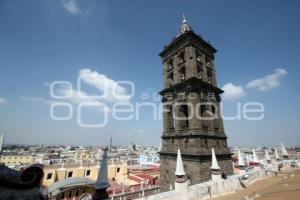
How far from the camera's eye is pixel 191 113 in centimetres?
1639

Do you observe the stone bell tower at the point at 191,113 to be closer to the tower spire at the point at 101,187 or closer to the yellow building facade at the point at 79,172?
the tower spire at the point at 101,187

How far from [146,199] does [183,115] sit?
10511mm

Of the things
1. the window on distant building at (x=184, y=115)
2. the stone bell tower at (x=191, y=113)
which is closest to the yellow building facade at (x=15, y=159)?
the stone bell tower at (x=191, y=113)

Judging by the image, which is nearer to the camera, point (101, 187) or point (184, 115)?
point (101, 187)

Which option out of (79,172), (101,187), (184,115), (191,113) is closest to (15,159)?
(79,172)

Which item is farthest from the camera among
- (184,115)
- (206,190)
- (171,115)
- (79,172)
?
(79,172)

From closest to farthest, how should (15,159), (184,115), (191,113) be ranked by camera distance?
(191,113) → (184,115) → (15,159)

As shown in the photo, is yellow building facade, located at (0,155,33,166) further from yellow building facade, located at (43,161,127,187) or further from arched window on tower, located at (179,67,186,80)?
arched window on tower, located at (179,67,186,80)

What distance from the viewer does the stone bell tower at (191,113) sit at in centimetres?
1522

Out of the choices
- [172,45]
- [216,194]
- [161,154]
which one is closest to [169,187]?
[161,154]

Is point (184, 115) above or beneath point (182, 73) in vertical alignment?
beneath

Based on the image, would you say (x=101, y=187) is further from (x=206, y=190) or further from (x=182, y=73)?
(x=182, y=73)

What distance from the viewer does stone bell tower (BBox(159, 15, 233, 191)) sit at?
15219 millimetres

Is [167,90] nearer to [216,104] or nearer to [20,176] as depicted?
[216,104]
